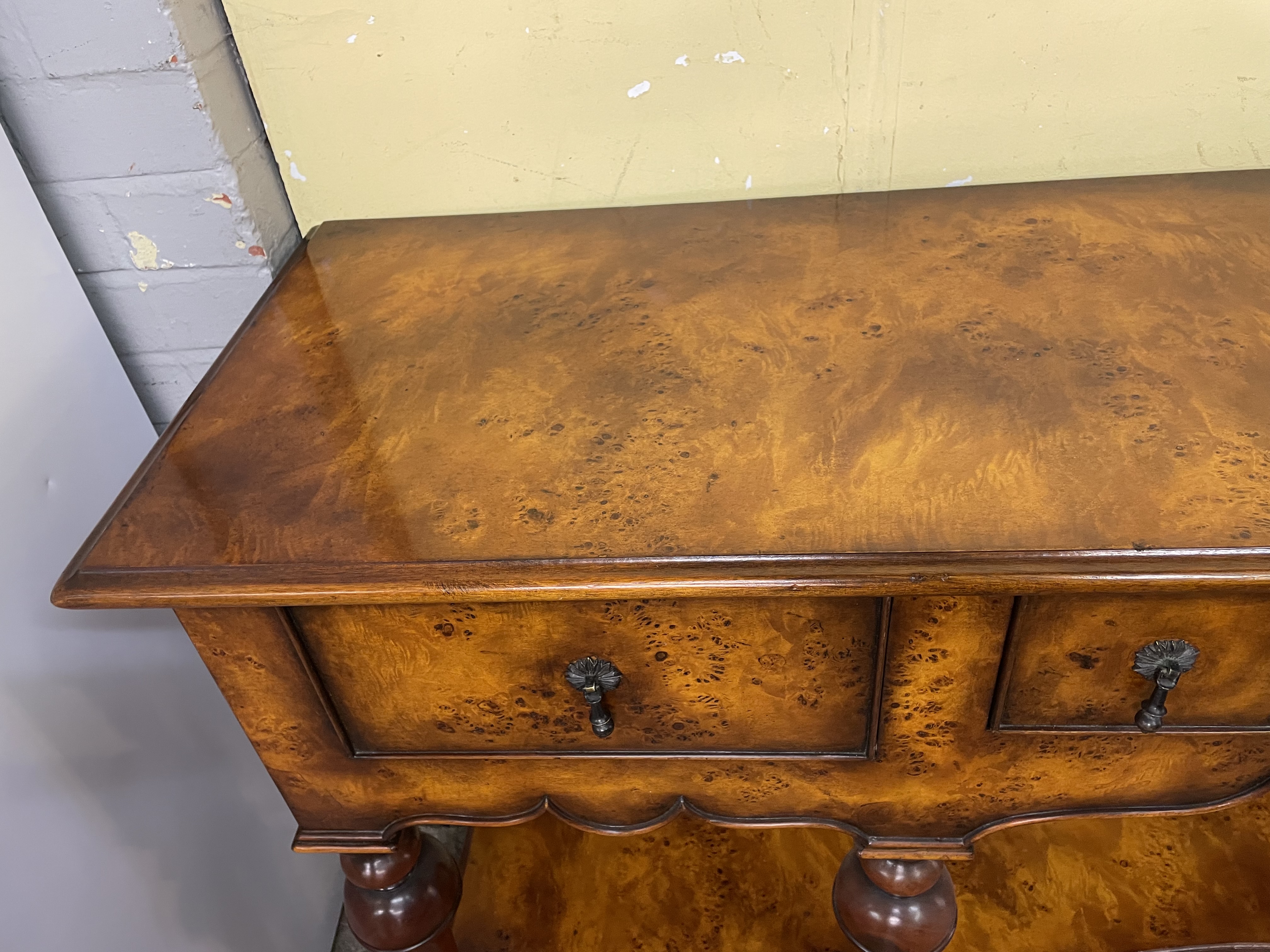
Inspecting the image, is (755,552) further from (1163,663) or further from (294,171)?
(294,171)

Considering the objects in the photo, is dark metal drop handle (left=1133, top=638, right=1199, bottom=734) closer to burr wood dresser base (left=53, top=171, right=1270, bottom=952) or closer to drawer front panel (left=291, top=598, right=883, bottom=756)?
burr wood dresser base (left=53, top=171, right=1270, bottom=952)

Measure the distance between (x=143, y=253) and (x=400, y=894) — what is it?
2.40ft

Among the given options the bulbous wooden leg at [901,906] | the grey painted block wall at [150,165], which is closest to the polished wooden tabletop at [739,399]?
the grey painted block wall at [150,165]

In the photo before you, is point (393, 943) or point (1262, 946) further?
point (1262, 946)

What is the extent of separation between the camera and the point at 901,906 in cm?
78

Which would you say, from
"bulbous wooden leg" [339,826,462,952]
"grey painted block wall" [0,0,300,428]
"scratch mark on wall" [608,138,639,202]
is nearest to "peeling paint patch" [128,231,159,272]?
"grey painted block wall" [0,0,300,428]

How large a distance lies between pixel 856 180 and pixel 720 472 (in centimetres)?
52

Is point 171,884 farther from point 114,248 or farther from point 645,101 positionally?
point 645,101

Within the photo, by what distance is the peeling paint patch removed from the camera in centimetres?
99

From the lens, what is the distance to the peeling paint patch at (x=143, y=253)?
3.25ft

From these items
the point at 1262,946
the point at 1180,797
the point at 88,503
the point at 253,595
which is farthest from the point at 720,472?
the point at 1262,946

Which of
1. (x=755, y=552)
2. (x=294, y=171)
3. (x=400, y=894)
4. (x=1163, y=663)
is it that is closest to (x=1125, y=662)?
(x=1163, y=663)

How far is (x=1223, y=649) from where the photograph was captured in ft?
2.02

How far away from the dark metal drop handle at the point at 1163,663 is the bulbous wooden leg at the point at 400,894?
62cm
